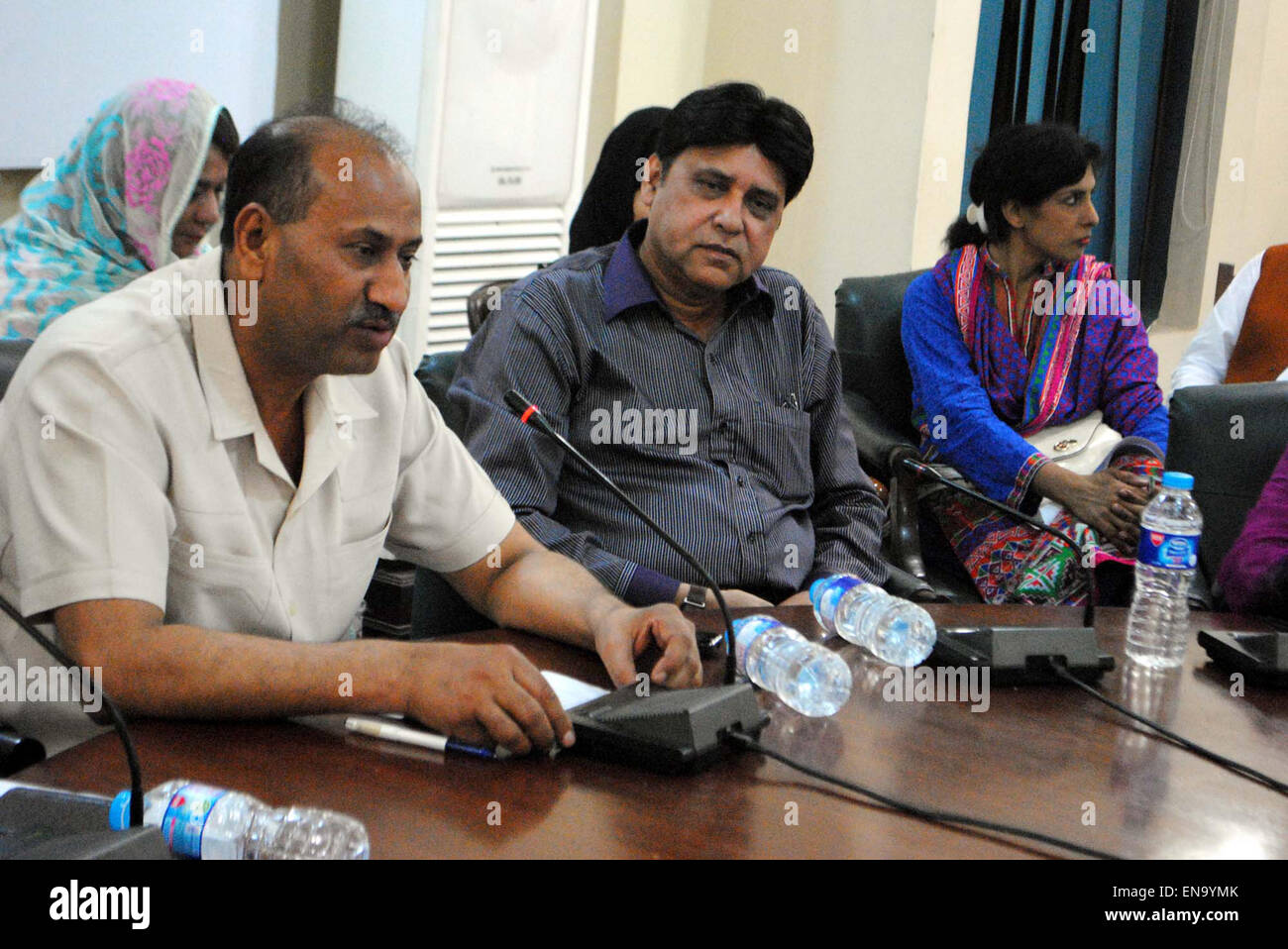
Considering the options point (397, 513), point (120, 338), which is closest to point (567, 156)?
point (397, 513)

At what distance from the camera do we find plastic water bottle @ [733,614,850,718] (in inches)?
52.4

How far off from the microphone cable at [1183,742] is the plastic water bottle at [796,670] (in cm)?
24

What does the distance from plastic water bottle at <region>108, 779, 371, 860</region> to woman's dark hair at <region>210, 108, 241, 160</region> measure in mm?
1760

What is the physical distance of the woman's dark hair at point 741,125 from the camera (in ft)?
7.06

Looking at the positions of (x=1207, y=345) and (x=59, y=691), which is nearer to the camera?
(x=59, y=691)

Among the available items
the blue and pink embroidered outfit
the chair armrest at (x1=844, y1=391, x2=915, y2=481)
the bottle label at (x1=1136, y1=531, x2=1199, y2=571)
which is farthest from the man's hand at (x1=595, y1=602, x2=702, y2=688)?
the blue and pink embroidered outfit

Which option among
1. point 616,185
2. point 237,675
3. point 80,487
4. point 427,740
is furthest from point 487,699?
point 616,185

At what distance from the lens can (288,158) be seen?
1369mm
